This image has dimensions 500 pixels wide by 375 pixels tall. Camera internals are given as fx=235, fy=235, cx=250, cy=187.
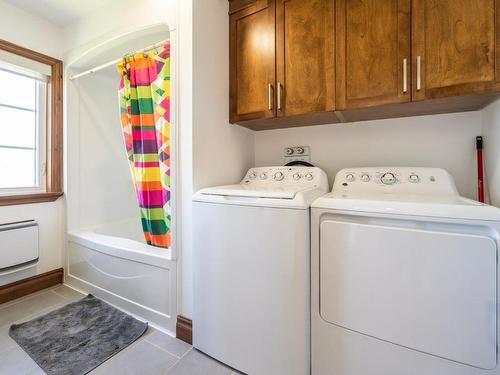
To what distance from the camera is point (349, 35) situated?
4.30 feet

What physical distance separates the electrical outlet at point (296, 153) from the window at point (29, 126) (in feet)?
7.00

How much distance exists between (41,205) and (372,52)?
2.86 m

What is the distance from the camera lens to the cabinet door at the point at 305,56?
4.48 ft

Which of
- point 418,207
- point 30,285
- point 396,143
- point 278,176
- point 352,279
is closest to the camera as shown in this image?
point 418,207

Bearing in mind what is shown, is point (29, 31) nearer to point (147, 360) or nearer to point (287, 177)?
point (287, 177)

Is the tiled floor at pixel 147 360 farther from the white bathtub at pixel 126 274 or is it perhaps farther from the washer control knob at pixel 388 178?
the washer control knob at pixel 388 178

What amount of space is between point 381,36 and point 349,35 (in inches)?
6.5

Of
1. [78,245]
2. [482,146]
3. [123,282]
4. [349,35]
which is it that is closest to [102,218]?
[78,245]

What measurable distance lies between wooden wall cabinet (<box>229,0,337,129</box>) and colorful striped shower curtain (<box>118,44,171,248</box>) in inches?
21.8

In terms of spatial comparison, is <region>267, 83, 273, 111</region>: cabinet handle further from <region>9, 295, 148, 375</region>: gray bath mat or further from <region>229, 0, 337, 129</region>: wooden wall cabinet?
<region>9, 295, 148, 375</region>: gray bath mat

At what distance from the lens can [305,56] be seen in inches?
56.3

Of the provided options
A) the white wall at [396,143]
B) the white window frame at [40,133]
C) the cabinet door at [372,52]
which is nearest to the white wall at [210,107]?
the white wall at [396,143]

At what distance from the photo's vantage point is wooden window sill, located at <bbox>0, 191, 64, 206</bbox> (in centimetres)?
193

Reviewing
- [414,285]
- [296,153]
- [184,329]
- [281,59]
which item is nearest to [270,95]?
[281,59]
